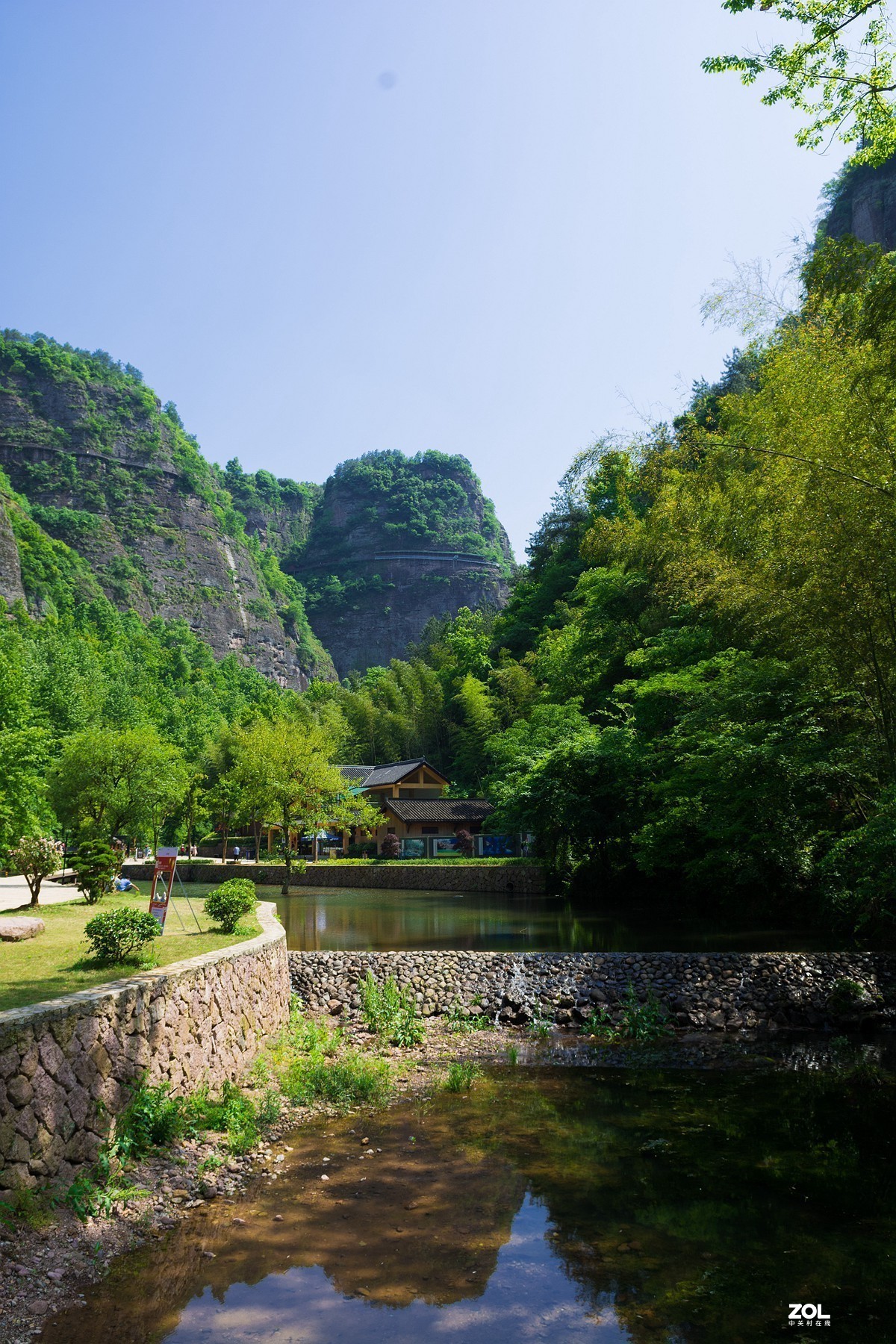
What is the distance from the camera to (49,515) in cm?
9538

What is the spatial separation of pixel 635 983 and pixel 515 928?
6613 millimetres

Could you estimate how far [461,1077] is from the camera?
8805 millimetres

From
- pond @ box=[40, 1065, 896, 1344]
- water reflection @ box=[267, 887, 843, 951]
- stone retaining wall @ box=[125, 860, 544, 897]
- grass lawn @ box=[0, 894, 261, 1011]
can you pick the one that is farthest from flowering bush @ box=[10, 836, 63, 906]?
stone retaining wall @ box=[125, 860, 544, 897]

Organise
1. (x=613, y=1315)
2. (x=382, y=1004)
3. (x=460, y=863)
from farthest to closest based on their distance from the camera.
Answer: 1. (x=460, y=863)
2. (x=382, y=1004)
3. (x=613, y=1315)

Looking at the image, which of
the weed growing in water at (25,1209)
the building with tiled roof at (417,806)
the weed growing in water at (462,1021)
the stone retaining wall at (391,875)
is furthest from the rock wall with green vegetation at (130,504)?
the weed growing in water at (25,1209)

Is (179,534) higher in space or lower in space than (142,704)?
higher

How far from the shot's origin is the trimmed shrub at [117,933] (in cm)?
793

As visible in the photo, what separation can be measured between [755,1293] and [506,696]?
39458mm

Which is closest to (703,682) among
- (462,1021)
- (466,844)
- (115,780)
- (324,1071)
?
(462,1021)

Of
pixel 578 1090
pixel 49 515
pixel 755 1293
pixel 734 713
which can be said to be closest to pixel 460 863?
pixel 734 713

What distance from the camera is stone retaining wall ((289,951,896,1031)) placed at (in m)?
11.3

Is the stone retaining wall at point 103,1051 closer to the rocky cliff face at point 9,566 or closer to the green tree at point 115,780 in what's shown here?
the green tree at point 115,780

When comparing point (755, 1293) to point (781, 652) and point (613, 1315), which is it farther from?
point (781, 652)

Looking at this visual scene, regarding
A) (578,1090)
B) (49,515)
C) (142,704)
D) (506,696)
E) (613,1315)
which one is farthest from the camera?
(49,515)
